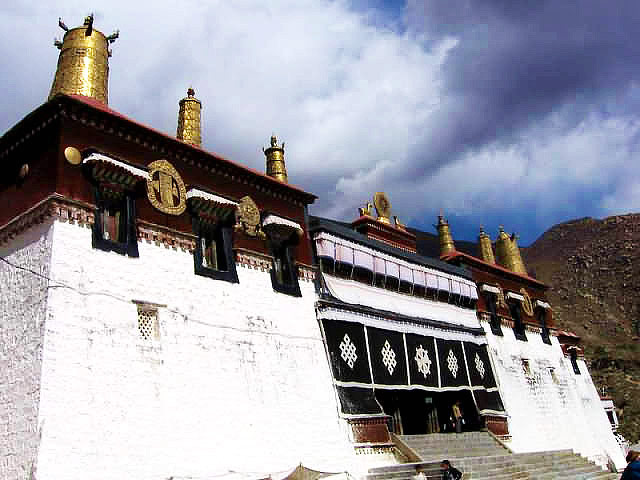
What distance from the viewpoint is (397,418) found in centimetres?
1611

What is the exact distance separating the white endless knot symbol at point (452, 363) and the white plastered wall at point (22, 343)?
11.5m

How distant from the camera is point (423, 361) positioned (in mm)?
15734

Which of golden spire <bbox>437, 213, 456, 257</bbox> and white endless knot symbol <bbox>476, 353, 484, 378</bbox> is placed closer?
white endless knot symbol <bbox>476, 353, 484, 378</bbox>

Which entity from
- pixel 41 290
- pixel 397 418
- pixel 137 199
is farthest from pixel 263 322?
pixel 397 418

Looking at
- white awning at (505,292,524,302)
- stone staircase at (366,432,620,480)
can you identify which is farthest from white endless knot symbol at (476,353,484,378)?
white awning at (505,292,524,302)

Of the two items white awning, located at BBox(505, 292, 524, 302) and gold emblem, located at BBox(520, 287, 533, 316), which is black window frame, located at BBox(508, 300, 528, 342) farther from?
gold emblem, located at BBox(520, 287, 533, 316)

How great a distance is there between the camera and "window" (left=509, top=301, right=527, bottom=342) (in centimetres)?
2177

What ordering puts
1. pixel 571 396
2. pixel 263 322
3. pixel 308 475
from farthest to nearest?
1. pixel 571 396
2. pixel 263 322
3. pixel 308 475

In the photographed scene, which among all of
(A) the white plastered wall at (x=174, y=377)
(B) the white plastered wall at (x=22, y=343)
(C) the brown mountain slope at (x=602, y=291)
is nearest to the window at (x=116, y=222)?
(A) the white plastered wall at (x=174, y=377)

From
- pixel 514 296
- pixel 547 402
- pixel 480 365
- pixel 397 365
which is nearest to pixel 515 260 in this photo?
pixel 514 296

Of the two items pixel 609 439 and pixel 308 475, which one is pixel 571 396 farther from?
pixel 308 475

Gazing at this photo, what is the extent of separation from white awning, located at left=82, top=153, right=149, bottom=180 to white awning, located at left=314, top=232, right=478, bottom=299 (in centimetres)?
506

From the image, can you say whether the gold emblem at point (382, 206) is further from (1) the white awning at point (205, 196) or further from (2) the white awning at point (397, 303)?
A: (1) the white awning at point (205, 196)

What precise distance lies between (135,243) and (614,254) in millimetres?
75065
